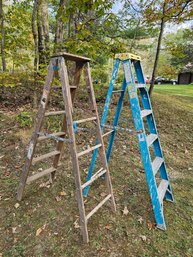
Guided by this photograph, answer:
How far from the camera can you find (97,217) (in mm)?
2332

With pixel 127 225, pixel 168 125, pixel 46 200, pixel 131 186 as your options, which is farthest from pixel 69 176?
pixel 168 125

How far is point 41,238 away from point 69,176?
3.86 feet

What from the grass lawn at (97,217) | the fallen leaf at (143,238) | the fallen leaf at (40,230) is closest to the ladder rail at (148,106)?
the grass lawn at (97,217)

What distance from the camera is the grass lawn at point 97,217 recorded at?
6.37ft

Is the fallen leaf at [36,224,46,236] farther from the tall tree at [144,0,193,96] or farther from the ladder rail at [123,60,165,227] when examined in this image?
the tall tree at [144,0,193,96]

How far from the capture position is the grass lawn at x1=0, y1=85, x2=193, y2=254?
76.4 inches

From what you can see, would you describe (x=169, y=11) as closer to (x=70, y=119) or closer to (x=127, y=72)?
(x=127, y=72)

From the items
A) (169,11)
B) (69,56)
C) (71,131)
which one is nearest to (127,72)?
(69,56)

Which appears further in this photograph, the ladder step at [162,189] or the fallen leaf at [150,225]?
the ladder step at [162,189]

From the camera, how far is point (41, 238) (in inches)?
79.9

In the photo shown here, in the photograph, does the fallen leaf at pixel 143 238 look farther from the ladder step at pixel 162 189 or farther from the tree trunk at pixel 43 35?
the tree trunk at pixel 43 35

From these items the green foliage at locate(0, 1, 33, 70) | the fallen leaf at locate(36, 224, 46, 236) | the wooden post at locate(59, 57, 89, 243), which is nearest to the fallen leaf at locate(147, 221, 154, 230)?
the wooden post at locate(59, 57, 89, 243)

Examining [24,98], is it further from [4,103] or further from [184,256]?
[184,256]

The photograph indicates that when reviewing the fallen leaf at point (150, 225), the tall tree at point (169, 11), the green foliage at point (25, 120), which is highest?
the tall tree at point (169, 11)
